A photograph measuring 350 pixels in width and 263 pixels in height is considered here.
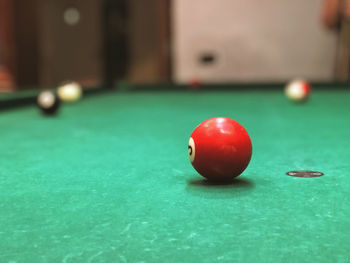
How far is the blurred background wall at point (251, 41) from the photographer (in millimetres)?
7441

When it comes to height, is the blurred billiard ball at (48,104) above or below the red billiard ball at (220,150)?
below

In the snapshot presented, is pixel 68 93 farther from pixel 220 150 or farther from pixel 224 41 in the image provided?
pixel 224 41

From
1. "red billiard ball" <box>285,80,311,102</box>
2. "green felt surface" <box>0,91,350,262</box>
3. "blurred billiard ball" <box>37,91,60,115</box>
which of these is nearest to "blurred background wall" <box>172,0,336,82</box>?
"red billiard ball" <box>285,80,311,102</box>

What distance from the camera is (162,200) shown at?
1.26 meters

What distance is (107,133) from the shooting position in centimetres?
274

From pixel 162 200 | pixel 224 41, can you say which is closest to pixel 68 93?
pixel 162 200

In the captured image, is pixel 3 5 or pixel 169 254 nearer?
pixel 169 254

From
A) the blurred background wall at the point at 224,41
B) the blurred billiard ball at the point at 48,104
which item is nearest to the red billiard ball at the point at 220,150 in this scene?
the blurred billiard ball at the point at 48,104

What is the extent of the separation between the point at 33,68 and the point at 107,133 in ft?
20.3

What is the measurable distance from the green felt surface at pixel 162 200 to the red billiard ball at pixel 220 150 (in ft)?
0.15

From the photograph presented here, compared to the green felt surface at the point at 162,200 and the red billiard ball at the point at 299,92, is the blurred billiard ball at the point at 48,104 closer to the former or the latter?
the green felt surface at the point at 162,200

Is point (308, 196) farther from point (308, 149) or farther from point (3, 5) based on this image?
point (3, 5)

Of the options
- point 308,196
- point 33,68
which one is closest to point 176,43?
point 33,68

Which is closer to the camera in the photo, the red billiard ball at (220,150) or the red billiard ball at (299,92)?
the red billiard ball at (220,150)
